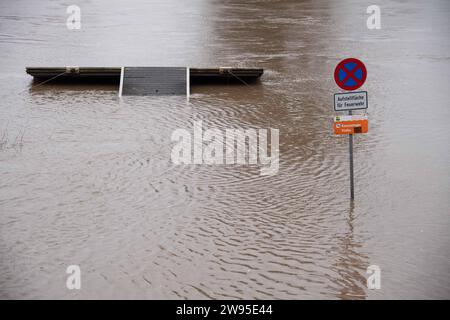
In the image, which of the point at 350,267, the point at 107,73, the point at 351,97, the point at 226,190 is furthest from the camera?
the point at 107,73

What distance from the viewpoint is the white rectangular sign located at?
369 inches

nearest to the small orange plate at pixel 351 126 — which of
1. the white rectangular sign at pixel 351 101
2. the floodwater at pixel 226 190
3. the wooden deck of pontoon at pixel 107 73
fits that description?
the white rectangular sign at pixel 351 101

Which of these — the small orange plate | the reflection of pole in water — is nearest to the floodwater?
the reflection of pole in water

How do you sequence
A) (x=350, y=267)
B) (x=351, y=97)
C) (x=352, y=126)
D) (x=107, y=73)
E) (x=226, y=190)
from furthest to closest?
(x=107, y=73)
(x=226, y=190)
(x=352, y=126)
(x=351, y=97)
(x=350, y=267)

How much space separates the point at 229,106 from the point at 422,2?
26.0 m

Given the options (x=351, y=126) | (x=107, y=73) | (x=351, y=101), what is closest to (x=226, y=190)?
(x=351, y=126)

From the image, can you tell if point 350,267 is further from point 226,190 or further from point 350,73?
point 226,190

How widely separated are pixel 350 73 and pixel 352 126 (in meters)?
0.79

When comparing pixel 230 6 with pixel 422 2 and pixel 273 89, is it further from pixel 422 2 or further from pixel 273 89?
pixel 273 89

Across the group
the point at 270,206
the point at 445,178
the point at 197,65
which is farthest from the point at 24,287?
the point at 197,65

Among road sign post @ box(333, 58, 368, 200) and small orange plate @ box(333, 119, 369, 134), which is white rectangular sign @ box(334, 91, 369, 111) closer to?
road sign post @ box(333, 58, 368, 200)

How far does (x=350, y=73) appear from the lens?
9.51 m

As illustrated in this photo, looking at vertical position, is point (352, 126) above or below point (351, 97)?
below

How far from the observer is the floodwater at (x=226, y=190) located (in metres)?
7.47
